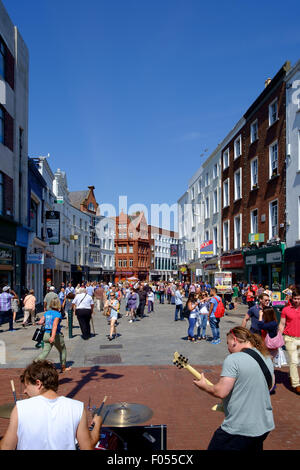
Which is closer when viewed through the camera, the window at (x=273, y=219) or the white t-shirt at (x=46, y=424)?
the white t-shirt at (x=46, y=424)

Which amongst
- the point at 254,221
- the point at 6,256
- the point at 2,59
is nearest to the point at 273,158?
the point at 254,221

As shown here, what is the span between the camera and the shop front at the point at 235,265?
99.8 ft

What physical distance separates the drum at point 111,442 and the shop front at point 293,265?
64.4ft

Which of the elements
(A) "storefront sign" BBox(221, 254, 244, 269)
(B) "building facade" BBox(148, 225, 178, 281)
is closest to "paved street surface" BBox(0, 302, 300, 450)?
(A) "storefront sign" BBox(221, 254, 244, 269)

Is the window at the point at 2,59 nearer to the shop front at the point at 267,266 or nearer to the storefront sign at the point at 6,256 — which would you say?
the storefront sign at the point at 6,256

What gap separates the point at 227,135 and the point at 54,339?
Answer: 29058 millimetres

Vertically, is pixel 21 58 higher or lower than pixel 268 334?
higher

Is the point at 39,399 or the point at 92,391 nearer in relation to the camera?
the point at 39,399

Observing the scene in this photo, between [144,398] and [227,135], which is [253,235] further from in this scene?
[144,398]

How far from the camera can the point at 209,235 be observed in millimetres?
39375

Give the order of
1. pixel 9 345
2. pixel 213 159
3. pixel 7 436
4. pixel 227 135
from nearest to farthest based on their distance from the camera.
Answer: pixel 7 436 → pixel 9 345 → pixel 227 135 → pixel 213 159

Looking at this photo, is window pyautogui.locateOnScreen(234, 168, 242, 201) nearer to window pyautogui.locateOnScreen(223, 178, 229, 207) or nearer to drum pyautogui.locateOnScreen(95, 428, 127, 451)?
window pyautogui.locateOnScreen(223, 178, 229, 207)

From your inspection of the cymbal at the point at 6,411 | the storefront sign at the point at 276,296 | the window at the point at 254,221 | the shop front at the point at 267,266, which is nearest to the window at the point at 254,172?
the window at the point at 254,221
